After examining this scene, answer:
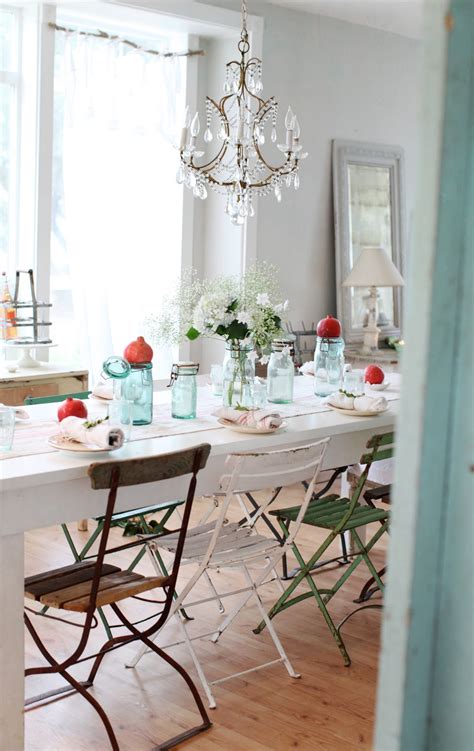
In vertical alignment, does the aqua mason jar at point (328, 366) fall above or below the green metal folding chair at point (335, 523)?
above

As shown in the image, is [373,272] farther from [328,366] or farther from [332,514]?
[332,514]

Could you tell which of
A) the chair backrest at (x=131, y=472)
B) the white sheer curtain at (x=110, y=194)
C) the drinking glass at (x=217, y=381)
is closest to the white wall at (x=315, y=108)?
the white sheer curtain at (x=110, y=194)

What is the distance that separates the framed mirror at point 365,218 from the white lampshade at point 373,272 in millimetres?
444

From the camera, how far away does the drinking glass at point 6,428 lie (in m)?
2.94

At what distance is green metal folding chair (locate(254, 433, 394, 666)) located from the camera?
11.5 ft

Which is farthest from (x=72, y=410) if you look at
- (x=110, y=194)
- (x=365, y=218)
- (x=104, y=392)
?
(x=365, y=218)

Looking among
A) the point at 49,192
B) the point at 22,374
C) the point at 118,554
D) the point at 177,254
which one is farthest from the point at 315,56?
the point at 118,554

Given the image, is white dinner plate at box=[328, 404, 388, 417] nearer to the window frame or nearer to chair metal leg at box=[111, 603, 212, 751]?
chair metal leg at box=[111, 603, 212, 751]

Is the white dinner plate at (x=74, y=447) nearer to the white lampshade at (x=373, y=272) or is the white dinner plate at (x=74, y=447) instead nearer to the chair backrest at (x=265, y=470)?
the chair backrest at (x=265, y=470)

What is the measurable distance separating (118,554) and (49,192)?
2207 millimetres

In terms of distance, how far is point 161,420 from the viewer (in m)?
3.59

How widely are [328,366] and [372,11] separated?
351 centimetres

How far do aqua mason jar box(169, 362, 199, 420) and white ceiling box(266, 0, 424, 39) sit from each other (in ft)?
12.0

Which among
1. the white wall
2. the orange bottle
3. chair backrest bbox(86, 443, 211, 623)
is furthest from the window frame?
chair backrest bbox(86, 443, 211, 623)
